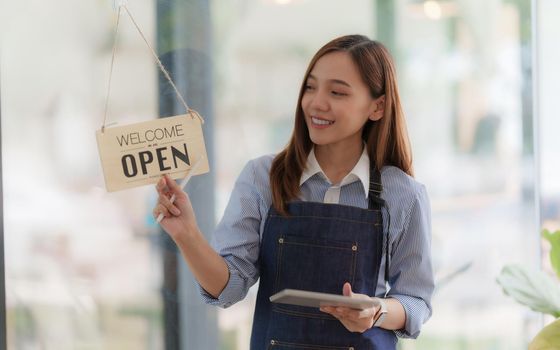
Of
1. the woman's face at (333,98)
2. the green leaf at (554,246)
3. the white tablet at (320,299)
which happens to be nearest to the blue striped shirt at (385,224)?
the woman's face at (333,98)

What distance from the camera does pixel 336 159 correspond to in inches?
84.5

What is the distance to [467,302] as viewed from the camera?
3.38 metres

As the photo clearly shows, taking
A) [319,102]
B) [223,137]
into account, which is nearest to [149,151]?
[319,102]

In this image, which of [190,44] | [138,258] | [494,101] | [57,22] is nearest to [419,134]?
[494,101]

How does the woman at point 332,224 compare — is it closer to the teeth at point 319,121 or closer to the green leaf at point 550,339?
the teeth at point 319,121

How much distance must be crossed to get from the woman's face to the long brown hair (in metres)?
0.02

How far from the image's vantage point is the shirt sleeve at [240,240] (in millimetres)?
2023

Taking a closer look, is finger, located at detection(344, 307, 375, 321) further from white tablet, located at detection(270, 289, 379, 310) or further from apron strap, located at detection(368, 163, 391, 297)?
apron strap, located at detection(368, 163, 391, 297)

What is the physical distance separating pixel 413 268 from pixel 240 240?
0.41 meters

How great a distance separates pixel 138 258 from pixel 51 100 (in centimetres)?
56

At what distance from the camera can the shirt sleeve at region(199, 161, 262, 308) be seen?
6.64ft

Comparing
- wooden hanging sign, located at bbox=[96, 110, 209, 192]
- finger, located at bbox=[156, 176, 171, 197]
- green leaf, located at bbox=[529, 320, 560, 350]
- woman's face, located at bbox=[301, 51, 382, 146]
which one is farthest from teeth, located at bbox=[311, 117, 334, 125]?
green leaf, located at bbox=[529, 320, 560, 350]

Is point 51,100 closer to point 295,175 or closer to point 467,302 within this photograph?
point 295,175

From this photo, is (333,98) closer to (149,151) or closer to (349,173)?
(349,173)
